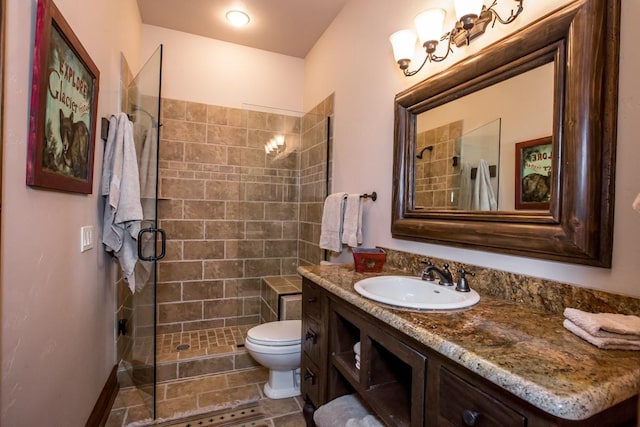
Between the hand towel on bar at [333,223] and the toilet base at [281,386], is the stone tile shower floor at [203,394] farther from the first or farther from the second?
the hand towel on bar at [333,223]

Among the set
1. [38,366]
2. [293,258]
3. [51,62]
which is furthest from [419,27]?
[293,258]

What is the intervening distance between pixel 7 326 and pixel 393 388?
1.27 m

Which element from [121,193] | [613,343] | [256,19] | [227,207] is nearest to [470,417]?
[613,343]

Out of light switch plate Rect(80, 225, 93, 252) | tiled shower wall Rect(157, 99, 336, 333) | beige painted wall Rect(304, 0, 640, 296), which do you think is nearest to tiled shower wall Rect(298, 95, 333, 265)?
tiled shower wall Rect(157, 99, 336, 333)

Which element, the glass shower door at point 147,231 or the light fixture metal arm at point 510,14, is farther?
the glass shower door at point 147,231

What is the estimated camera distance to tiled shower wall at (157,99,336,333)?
2867mm

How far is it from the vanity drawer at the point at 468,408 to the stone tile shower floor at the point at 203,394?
1337 mm

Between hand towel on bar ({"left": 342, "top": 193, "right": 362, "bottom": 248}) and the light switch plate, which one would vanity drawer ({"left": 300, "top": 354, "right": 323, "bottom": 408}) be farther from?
the light switch plate

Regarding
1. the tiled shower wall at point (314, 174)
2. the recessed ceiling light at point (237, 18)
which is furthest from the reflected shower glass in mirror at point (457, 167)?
the recessed ceiling light at point (237, 18)

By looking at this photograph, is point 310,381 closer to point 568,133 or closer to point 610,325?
point 610,325

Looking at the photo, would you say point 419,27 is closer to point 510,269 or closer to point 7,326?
point 510,269

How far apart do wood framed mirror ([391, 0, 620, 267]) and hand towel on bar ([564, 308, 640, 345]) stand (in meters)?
0.17

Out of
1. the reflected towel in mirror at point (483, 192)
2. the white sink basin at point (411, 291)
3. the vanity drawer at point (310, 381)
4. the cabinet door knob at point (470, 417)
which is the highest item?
the reflected towel in mirror at point (483, 192)

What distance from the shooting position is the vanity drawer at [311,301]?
1.60 m
